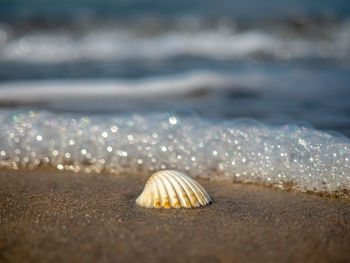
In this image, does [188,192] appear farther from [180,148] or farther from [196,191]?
[180,148]

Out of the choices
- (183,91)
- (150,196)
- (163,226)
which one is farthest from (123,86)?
(163,226)

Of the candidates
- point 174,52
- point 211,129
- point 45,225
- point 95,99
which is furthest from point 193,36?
point 45,225

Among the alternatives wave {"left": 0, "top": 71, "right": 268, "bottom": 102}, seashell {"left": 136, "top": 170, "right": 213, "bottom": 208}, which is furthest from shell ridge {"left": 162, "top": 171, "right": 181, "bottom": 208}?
wave {"left": 0, "top": 71, "right": 268, "bottom": 102}

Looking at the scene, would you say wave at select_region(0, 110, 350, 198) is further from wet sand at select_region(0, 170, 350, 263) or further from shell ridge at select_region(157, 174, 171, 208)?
shell ridge at select_region(157, 174, 171, 208)

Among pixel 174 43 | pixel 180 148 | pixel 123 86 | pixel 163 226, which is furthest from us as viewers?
pixel 174 43

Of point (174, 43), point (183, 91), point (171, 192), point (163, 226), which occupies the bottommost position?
point (163, 226)
